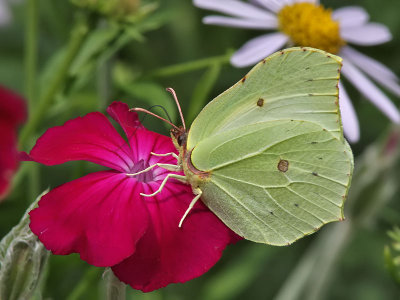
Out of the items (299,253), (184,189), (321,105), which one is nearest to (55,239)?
(184,189)

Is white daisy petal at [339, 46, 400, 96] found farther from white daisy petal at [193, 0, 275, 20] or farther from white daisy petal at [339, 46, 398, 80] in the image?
white daisy petal at [193, 0, 275, 20]

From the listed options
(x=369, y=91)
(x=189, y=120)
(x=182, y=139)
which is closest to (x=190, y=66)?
(x=189, y=120)

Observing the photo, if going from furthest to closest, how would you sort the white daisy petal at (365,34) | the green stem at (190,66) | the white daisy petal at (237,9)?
1. the white daisy petal at (365,34)
2. the white daisy petal at (237,9)
3. the green stem at (190,66)

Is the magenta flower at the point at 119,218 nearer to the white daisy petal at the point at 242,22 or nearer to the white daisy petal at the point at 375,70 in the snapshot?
the white daisy petal at the point at 242,22

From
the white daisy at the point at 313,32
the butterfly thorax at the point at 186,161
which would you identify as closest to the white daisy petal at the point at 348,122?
the white daisy at the point at 313,32

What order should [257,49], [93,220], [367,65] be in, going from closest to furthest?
[93,220], [257,49], [367,65]

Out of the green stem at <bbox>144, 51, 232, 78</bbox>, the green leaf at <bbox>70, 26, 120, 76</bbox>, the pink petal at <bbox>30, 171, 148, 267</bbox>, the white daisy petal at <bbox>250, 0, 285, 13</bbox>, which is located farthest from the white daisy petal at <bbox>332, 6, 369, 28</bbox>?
the pink petal at <bbox>30, 171, 148, 267</bbox>

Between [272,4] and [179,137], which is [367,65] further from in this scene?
[179,137]
